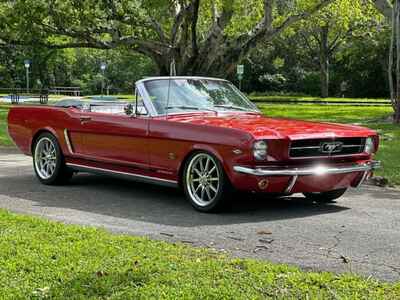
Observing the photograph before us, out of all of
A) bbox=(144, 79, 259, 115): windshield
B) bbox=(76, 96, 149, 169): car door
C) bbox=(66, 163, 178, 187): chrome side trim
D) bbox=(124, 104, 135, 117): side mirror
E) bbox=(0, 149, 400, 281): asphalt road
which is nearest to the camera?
bbox=(0, 149, 400, 281): asphalt road

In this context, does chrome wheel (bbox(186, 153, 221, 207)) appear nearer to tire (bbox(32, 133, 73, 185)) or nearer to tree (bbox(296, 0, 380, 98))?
tire (bbox(32, 133, 73, 185))

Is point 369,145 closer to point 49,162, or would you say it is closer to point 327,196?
point 327,196

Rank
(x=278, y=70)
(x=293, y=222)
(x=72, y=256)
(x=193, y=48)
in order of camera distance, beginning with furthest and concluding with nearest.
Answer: (x=278, y=70) → (x=193, y=48) → (x=293, y=222) → (x=72, y=256)

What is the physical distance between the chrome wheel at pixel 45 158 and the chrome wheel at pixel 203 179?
8.35 feet

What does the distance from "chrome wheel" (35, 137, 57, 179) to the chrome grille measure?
367 cm

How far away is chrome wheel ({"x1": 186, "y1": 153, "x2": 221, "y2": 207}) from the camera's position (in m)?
7.10

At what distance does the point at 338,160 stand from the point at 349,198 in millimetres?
1269

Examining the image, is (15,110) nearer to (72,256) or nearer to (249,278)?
(72,256)

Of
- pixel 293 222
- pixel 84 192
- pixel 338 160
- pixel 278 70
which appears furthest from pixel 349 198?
pixel 278 70

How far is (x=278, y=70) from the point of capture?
58031 millimetres

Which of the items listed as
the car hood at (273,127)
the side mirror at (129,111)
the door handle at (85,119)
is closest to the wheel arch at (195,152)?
the car hood at (273,127)

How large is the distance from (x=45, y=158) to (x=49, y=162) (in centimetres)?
11

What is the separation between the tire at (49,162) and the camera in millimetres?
9047

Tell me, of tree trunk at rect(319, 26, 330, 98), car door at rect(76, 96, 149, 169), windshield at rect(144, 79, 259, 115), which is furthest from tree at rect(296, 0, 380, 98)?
car door at rect(76, 96, 149, 169)
